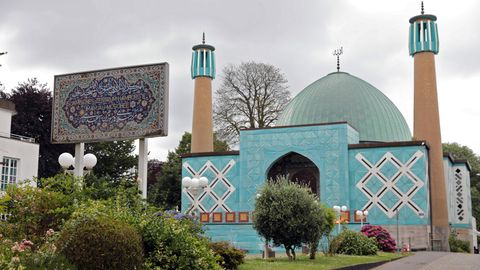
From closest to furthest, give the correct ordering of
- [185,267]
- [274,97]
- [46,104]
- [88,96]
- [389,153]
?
[185,267], [88,96], [389,153], [46,104], [274,97]

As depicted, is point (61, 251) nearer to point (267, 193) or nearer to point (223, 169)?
point (267, 193)

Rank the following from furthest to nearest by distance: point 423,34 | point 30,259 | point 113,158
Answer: point 113,158 → point 423,34 → point 30,259

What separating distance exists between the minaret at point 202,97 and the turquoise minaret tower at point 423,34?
48.6ft

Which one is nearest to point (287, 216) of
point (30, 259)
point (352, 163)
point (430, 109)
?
point (30, 259)

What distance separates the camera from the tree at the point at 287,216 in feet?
57.3

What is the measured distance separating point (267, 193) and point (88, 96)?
242 inches

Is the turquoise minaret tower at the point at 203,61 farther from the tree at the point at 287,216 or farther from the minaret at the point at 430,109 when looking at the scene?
the tree at the point at 287,216

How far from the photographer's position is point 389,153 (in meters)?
34.2

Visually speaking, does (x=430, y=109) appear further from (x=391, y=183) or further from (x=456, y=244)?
(x=456, y=244)

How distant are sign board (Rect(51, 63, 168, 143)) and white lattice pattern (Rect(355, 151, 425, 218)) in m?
21.2

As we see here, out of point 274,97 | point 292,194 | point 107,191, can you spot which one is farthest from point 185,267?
point 274,97

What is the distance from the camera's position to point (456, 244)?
115 ft

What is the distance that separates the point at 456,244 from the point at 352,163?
7.97 metres

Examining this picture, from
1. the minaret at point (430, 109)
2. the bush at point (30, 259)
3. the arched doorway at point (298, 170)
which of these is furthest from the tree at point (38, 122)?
the bush at point (30, 259)
